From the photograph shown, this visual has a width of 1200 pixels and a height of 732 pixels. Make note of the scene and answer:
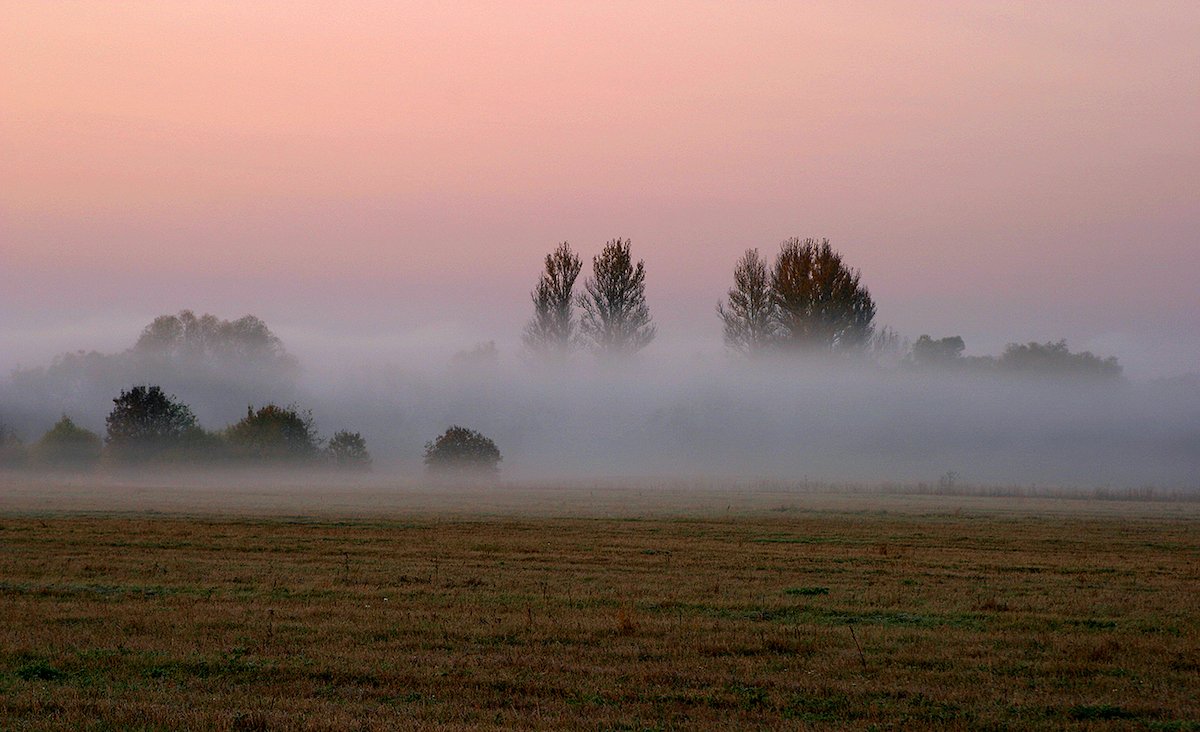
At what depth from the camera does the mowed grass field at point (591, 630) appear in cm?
1162

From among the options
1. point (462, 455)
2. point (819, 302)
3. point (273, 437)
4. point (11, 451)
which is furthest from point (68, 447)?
point (819, 302)

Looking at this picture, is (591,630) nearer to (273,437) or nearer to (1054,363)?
(273,437)

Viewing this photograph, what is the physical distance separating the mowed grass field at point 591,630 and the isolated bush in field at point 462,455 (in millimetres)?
52775

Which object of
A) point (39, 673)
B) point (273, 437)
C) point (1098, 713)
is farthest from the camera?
point (273, 437)

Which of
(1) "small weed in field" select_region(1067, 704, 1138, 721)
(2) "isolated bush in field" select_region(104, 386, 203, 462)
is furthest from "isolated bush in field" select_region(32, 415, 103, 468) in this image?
(1) "small weed in field" select_region(1067, 704, 1138, 721)

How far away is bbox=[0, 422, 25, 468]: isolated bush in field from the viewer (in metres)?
92.1

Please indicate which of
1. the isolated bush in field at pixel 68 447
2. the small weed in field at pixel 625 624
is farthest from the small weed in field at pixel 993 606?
the isolated bush in field at pixel 68 447

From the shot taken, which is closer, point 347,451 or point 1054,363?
point 347,451

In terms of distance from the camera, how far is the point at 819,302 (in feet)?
311

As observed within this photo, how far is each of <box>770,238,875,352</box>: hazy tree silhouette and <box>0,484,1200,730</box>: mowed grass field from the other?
2500 inches

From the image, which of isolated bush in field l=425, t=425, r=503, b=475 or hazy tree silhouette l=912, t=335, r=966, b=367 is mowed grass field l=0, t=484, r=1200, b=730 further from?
hazy tree silhouette l=912, t=335, r=966, b=367

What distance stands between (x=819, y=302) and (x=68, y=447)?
64.3 metres

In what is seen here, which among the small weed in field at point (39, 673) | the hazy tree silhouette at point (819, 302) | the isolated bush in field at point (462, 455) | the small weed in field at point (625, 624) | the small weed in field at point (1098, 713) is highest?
the hazy tree silhouette at point (819, 302)

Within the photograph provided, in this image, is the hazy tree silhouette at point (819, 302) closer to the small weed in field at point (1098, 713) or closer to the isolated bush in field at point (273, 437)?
the isolated bush in field at point (273, 437)
